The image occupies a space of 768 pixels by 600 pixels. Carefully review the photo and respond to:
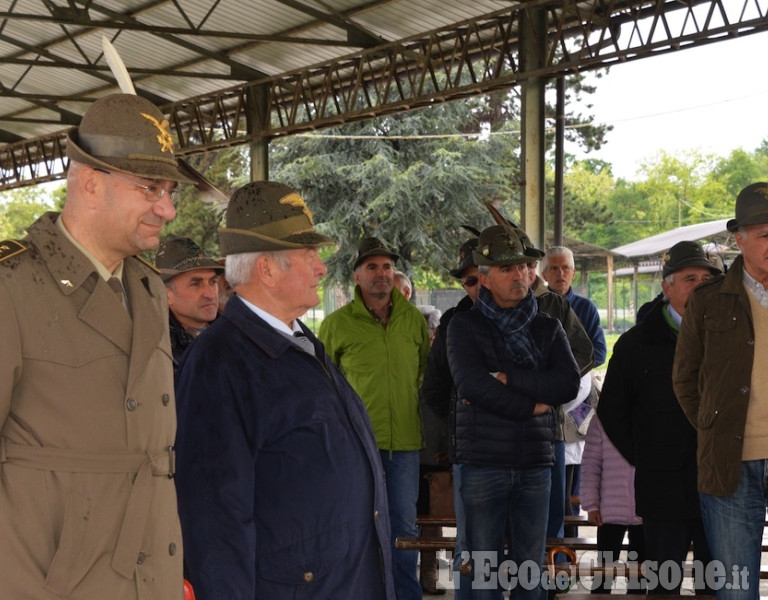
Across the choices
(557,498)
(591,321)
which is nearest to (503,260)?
(557,498)

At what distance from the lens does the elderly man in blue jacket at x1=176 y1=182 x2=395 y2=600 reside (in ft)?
7.67

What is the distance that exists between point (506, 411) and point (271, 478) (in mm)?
2121

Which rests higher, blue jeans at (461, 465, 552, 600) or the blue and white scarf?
the blue and white scarf

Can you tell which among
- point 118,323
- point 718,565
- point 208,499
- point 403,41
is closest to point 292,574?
point 208,499

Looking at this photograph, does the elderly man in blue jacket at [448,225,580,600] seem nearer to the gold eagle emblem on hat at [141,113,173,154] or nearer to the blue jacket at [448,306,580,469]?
the blue jacket at [448,306,580,469]

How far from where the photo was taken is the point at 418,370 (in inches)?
228

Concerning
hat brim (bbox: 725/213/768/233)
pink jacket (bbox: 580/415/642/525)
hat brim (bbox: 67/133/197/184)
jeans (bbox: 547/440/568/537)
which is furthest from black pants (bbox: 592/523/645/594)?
hat brim (bbox: 67/133/197/184)

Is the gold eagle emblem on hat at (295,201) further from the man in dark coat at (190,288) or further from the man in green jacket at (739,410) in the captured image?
the man in green jacket at (739,410)

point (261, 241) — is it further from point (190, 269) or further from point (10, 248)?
point (190, 269)

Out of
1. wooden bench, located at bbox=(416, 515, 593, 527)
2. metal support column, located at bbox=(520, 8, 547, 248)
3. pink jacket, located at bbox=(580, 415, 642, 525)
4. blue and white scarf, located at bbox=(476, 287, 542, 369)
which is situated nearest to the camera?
blue and white scarf, located at bbox=(476, 287, 542, 369)

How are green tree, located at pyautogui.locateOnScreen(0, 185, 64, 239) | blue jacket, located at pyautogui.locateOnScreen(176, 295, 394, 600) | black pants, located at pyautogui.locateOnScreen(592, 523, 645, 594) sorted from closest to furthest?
blue jacket, located at pyautogui.locateOnScreen(176, 295, 394, 600) → black pants, located at pyautogui.locateOnScreen(592, 523, 645, 594) → green tree, located at pyautogui.locateOnScreen(0, 185, 64, 239)

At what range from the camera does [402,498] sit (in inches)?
217

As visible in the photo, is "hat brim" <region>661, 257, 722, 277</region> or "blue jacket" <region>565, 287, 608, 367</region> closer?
"hat brim" <region>661, 257, 722, 277</region>

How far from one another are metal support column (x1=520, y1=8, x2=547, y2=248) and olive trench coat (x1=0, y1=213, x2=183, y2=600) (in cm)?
793
